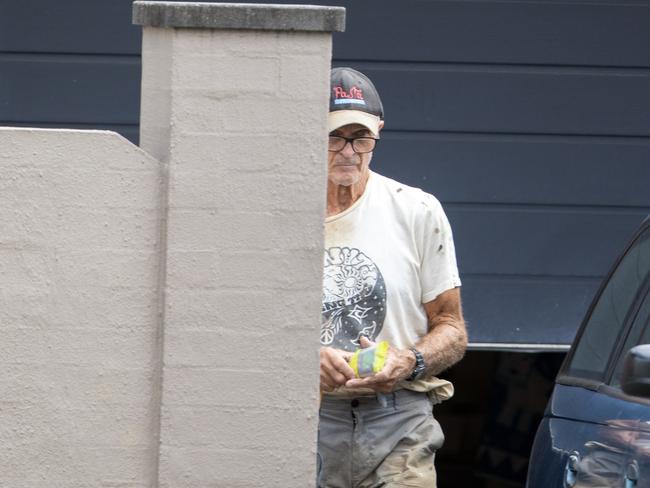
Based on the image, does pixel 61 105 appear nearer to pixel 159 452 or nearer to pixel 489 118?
pixel 489 118

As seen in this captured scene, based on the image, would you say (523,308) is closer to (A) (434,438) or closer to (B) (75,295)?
(A) (434,438)

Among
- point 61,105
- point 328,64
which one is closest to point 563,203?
point 61,105

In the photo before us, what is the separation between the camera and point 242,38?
160 inches

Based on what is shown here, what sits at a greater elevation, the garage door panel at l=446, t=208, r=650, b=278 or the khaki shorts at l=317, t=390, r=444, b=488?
the garage door panel at l=446, t=208, r=650, b=278

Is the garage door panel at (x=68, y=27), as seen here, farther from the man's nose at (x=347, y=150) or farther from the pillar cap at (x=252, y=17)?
the pillar cap at (x=252, y=17)

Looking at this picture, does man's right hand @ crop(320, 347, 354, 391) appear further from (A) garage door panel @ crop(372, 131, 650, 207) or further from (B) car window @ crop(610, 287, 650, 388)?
(A) garage door panel @ crop(372, 131, 650, 207)

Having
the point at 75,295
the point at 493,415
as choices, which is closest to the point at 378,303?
the point at 75,295

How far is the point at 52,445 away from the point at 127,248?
23.4 inches

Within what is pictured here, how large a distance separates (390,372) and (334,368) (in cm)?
18

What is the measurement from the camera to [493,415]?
7.50 metres

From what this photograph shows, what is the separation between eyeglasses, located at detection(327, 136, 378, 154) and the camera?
476cm

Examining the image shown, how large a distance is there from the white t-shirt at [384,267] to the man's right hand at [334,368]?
6.4 inches

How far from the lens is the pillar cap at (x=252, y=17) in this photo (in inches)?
159

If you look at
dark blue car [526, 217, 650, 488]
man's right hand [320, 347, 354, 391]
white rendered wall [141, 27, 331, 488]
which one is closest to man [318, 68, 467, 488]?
man's right hand [320, 347, 354, 391]
